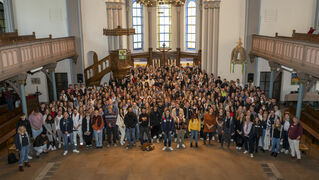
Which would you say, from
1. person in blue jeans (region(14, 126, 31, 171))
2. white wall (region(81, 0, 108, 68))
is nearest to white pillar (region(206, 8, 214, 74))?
white wall (region(81, 0, 108, 68))

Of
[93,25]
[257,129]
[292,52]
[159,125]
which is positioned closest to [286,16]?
[292,52]

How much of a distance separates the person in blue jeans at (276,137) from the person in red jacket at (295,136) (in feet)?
1.19

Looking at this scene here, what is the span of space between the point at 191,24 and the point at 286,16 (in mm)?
9058

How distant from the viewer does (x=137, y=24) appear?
24.9 metres

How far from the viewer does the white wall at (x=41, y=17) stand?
59.7 feet

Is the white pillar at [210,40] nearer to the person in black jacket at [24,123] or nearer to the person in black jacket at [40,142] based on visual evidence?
the person in black jacket at [40,142]

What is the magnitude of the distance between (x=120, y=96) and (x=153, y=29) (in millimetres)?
13919

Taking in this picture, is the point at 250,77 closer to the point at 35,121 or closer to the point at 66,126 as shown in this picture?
the point at 66,126

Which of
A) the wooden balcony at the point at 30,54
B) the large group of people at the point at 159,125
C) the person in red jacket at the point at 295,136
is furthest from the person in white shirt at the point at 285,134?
the wooden balcony at the point at 30,54

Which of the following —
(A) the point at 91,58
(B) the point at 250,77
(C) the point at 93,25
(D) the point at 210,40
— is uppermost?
(C) the point at 93,25

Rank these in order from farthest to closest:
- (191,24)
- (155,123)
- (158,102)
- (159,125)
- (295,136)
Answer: (191,24) < (158,102) < (159,125) < (155,123) < (295,136)

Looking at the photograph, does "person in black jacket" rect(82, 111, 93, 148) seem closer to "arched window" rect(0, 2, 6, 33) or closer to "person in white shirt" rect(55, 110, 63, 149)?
"person in white shirt" rect(55, 110, 63, 149)

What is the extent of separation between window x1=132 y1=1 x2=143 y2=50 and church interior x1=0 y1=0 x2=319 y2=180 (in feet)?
16.4

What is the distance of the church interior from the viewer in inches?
384
